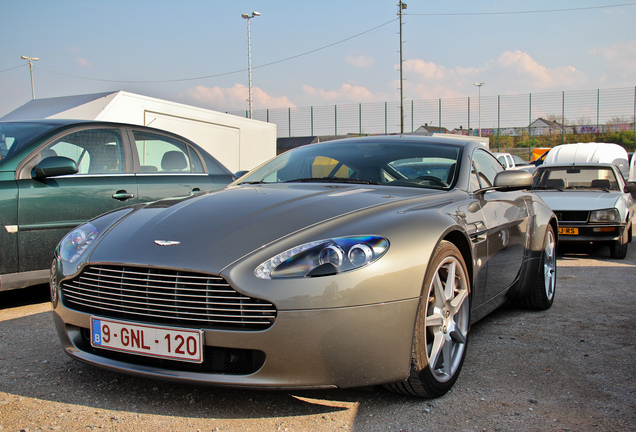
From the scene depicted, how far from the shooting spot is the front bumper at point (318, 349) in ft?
7.33

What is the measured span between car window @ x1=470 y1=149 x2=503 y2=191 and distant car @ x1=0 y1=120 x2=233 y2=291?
268 centimetres

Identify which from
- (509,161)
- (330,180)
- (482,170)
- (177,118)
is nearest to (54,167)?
(330,180)

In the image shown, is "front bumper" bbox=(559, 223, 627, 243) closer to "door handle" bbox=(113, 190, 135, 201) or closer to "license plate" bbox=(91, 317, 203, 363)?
"door handle" bbox=(113, 190, 135, 201)

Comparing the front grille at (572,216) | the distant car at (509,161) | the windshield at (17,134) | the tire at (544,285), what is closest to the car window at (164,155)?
the windshield at (17,134)

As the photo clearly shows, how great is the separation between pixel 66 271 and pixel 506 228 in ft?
8.47

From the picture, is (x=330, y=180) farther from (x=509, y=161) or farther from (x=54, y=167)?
(x=509, y=161)

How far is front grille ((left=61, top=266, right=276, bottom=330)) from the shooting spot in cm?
226

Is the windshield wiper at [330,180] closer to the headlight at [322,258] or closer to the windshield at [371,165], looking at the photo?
the windshield at [371,165]

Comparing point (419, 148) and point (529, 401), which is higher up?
point (419, 148)

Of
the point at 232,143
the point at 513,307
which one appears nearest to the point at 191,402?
the point at 513,307

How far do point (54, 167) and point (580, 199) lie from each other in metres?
6.57

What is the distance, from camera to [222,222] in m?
2.68

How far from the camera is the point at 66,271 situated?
2.69 meters

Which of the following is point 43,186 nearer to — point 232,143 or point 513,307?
point 513,307
